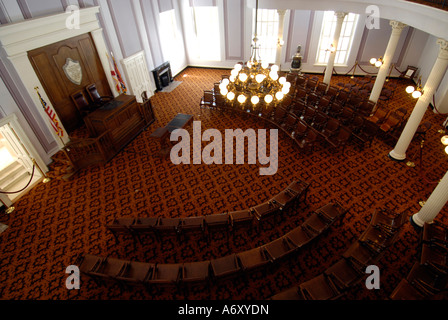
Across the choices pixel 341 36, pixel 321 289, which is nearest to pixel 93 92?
pixel 321 289

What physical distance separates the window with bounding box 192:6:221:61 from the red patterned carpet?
8.17 metres

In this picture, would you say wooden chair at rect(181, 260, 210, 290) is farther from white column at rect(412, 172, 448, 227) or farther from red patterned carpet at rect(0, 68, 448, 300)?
white column at rect(412, 172, 448, 227)

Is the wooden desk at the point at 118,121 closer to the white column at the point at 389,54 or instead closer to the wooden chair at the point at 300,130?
the wooden chair at the point at 300,130

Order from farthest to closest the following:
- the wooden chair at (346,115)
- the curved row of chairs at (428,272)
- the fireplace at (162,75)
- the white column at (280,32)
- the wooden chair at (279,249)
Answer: the fireplace at (162,75) < the white column at (280,32) < the wooden chair at (346,115) < the wooden chair at (279,249) < the curved row of chairs at (428,272)

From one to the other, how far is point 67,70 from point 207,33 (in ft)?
27.3

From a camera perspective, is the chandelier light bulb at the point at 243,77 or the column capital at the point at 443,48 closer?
the chandelier light bulb at the point at 243,77

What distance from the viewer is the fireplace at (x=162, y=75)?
40.2ft

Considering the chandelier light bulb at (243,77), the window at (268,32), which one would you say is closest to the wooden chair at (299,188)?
the chandelier light bulb at (243,77)

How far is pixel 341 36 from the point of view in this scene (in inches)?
504

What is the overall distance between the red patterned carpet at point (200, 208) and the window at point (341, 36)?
6179 mm

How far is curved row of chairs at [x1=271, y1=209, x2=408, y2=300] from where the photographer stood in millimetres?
4266

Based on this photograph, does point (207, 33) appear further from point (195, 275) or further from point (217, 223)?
point (195, 275)

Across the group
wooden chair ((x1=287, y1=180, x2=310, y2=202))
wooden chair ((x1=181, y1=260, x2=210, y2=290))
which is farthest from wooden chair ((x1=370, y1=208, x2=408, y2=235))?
wooden chair ((x1=181, y1=260, x2=210, y2=290))

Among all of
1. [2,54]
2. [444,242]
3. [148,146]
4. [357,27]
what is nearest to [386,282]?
[444,242]
